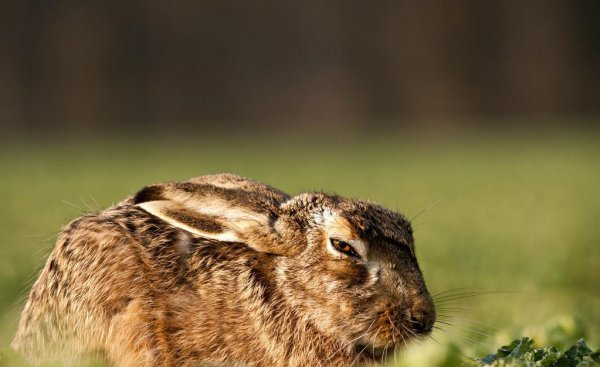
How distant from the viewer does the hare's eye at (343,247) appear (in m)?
4.33

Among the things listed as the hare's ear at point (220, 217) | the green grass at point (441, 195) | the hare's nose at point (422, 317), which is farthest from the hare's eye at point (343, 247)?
the green grass at point (441, 195)

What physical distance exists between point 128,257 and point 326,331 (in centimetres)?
99

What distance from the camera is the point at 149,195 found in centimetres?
464

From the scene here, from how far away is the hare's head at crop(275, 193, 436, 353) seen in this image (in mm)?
4227

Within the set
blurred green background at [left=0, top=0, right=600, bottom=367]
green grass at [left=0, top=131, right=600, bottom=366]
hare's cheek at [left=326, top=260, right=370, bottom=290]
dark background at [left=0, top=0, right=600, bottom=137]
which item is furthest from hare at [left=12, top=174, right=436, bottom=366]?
dark background at [left=0, top=0, right=600, bottom=137]

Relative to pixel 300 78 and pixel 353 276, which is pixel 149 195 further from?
pixel 300 78

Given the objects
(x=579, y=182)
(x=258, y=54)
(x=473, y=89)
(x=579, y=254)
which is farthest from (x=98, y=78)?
(x=579, y=254)

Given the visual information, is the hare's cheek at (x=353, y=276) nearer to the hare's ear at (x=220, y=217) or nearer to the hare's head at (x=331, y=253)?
the hare's head at (x=331, y=253)

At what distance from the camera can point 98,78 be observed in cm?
3644

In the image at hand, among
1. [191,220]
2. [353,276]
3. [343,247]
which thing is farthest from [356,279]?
[191,220]

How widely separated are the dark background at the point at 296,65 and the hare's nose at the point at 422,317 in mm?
33412

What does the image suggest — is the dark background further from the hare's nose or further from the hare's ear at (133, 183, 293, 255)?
the hare's nose

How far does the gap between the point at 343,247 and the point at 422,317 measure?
49 centimetres

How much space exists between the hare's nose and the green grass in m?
0.23
